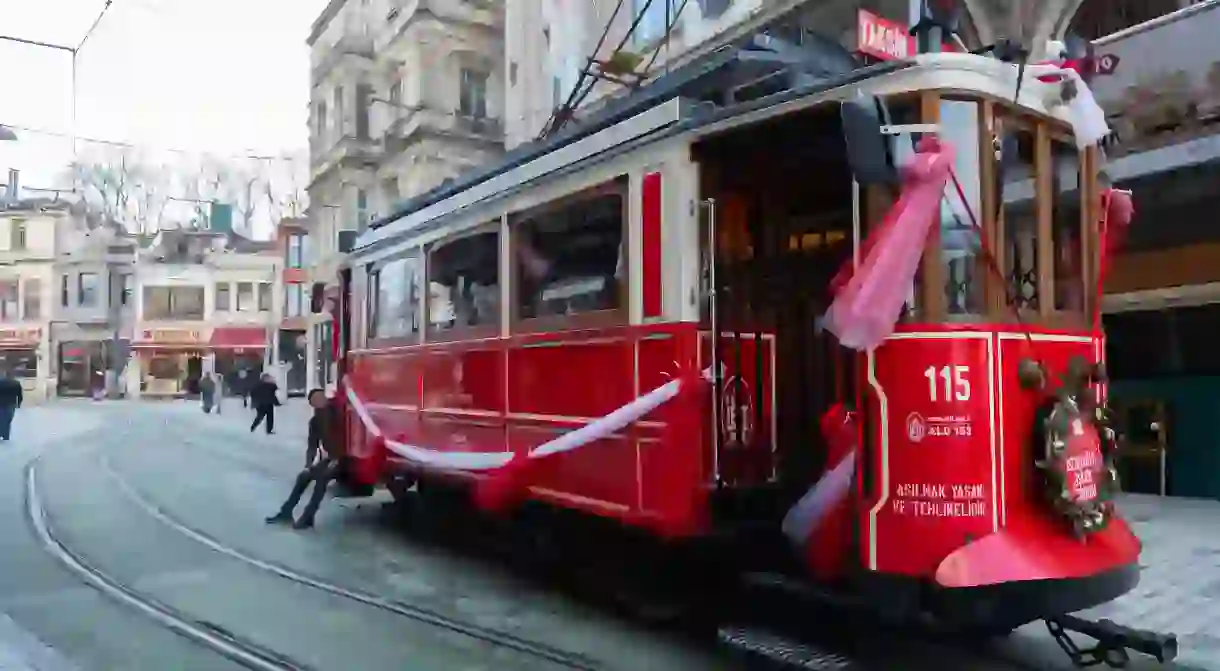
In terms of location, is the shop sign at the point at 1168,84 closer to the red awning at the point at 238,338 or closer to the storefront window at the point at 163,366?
the red awning at the point at 238,338

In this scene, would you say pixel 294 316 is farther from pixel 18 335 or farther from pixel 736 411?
pixel 736 411

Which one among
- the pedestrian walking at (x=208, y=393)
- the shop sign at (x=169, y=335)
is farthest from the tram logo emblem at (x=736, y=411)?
the shop sign at (x=169, y=335)

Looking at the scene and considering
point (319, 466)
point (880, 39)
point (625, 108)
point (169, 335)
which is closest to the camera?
point (625, 108)

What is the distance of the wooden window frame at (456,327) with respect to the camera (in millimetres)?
7703

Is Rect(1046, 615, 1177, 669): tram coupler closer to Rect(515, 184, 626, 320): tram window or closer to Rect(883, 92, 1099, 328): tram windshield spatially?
Rect(883, 92, 1099, 328): tram windshield

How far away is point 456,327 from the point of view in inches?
331

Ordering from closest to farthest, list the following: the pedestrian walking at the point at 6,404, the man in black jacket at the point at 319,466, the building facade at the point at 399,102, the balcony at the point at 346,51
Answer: the man in black jacket at the point at 319,466 < the pedestrian walking at the point at 6,404 < the building facade at the point at 399,102 < the balcony at the point at 346,51

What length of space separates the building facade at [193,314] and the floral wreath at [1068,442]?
54.5 m

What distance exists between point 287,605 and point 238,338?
5170 cm

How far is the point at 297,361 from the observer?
149ft

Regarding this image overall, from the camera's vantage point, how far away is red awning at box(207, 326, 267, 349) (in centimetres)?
5578

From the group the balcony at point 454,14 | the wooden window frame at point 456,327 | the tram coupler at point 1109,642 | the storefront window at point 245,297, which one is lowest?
the tram coupler at point 1109,642

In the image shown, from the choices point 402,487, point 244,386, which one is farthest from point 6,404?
point 244,386

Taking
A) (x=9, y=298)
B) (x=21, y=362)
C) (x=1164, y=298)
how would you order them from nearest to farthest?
(x=1164, y=298) < (x=21, y=362) < (x=9, y=298)
